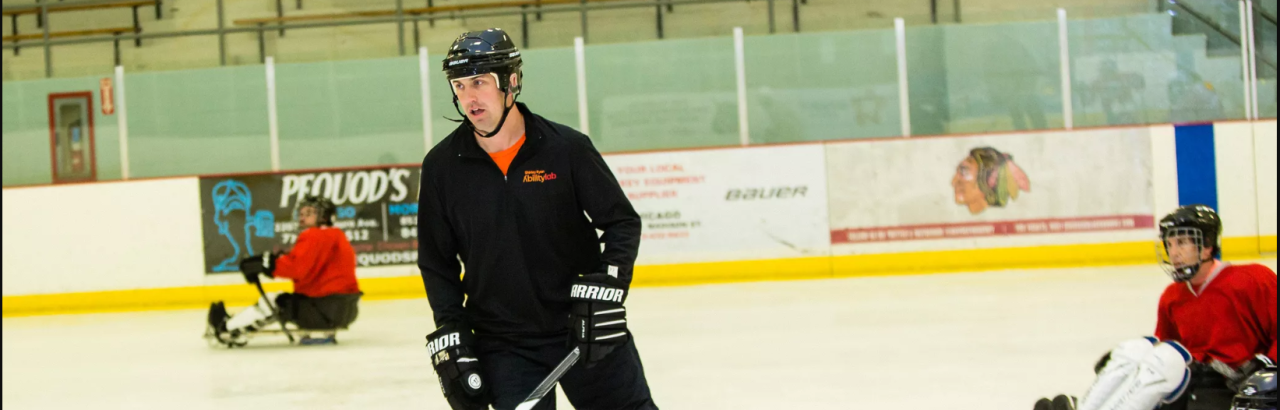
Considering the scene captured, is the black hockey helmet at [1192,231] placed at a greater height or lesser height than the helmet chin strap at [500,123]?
lesser

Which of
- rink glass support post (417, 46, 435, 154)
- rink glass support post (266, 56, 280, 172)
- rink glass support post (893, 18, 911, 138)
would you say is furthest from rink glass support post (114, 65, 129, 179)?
rink glass support post (893, 18, 911, 138)

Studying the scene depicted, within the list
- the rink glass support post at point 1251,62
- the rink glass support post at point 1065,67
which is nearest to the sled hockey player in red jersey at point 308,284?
the rink glass support post at point 1065,67

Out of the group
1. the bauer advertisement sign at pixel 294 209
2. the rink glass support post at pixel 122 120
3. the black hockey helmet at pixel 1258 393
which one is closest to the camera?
the black hockey helmet at pixel 1258 393

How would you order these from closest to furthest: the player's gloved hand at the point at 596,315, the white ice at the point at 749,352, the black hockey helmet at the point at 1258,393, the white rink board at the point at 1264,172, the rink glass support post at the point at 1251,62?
the player's gloved hand at the point at 596,315 < the black hockey helmet at the point at 1258,393 < the white ice at the point at 749,352 < the white rink board at the point at 1264,172 < the rink glass support post at the point at 1251,62

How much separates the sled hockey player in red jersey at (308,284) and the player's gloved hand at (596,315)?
4.61 m

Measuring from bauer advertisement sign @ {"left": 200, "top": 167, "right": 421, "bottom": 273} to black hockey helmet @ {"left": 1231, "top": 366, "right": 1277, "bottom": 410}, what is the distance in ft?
24.8

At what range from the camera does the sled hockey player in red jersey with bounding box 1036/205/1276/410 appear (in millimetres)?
2785

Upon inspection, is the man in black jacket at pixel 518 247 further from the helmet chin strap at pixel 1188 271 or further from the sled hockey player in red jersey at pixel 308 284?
the sled hockey player in red jersey at pixel 308 284

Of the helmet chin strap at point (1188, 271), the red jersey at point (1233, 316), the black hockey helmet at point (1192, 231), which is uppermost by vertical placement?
the black hockey helmet at point (1192, 231)

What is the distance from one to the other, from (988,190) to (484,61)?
7.96 meters

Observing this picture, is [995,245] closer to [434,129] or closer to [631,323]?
[631,323]

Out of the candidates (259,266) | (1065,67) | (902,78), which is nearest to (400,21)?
(902,78)

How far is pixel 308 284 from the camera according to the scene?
664cm

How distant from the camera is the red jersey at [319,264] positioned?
21.4 ft
